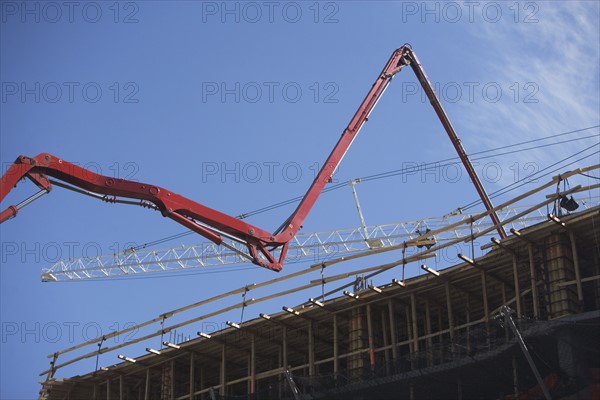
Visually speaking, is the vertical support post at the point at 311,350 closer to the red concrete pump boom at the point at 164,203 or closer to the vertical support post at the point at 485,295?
the red concrete pump boom at the point at 164,203

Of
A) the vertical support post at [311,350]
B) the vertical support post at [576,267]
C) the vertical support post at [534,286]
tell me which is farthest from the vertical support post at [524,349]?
the vertical support post at [311,350]

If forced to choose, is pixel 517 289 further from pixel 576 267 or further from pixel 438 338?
pixel 438 338

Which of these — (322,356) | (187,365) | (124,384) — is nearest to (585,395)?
(322,356)

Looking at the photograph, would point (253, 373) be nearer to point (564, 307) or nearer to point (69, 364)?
point (69, 364)

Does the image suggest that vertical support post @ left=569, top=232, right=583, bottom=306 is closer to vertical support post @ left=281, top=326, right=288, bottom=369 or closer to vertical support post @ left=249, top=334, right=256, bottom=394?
vertical support post @ left=281, top=326, right=288, bottom=369

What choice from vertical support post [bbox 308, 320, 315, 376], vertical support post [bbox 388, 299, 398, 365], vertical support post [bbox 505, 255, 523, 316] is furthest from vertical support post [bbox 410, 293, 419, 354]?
vertical support post [bbox 308, 320, 315, 376]

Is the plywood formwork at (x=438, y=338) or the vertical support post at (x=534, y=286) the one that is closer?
the plywood formwork at (x=438, y=338)

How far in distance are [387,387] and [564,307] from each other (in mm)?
7950

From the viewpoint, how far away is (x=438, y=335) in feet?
153

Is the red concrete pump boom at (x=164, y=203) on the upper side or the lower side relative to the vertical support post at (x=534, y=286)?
upper

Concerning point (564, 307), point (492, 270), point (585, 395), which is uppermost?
point (492, 270)

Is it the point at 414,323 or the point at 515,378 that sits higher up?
the point at 414,323

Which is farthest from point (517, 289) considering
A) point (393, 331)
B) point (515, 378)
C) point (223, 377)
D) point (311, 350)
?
point (223, 377)

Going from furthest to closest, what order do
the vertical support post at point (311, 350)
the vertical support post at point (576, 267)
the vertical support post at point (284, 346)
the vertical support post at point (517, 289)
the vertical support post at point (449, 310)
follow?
the vertical support post at point (284, 346), the vertical support post at point (311, 350), the vertical support post at point (449, 310), the vertical support post at point (517, 289), the vertical support post at point (576, 267)
